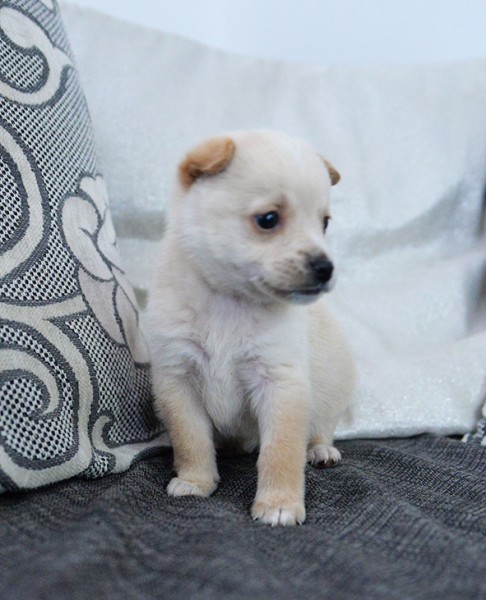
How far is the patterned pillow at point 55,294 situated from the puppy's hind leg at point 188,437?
0.08 m

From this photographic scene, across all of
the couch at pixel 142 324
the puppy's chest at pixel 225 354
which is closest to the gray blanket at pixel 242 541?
the couch at pixel 142 324

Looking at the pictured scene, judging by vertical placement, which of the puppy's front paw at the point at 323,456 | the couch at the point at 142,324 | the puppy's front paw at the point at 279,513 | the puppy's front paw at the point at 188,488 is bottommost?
the puppy's front paw at the point at 323,456

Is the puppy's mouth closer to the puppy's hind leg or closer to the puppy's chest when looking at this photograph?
the puppy's chest

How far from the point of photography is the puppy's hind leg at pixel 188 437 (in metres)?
1.13

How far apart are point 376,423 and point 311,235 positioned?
65cm

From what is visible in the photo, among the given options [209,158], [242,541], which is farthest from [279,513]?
[209,158]

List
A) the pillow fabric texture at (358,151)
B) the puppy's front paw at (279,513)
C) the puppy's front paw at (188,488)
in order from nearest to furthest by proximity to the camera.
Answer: the puppy's front paw at (279,513) < the puppy's front paw at (188,488) < the pillow fabric texture at (358,151)

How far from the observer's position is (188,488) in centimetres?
110

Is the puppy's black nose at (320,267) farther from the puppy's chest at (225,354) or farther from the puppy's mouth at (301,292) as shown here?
the puppy's chest at (225,354)

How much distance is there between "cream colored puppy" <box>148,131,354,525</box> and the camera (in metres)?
1.08

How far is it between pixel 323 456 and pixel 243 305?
362 millimetres

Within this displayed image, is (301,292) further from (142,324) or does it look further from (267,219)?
(142,324)

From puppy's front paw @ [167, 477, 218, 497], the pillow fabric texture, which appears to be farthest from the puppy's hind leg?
the pillow fabric texture

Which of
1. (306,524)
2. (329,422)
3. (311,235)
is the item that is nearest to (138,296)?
(329,422)
